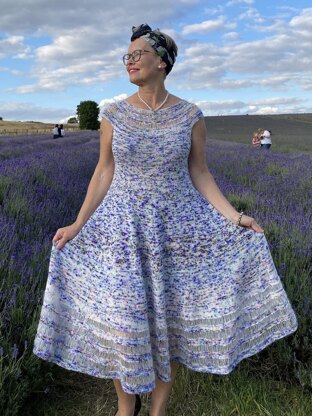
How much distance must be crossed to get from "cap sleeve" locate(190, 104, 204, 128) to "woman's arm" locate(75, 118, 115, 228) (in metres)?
0.37

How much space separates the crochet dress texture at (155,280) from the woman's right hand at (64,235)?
0.02 meters

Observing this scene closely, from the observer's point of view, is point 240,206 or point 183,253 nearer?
point 183,253

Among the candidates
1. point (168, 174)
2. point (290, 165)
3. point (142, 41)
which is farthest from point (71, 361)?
point (290, 165)

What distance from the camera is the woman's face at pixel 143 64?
81.0 inches

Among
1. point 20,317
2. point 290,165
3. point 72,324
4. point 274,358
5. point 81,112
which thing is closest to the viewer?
point 72,324

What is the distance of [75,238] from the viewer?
6.57 ft

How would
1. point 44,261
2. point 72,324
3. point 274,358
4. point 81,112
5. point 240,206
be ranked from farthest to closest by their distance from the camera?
point 81,112, point 240,206, point 44,261, point 274,358, point 72,324

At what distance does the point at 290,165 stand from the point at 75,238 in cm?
773

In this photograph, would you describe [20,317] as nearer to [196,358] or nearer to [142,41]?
[196,358]

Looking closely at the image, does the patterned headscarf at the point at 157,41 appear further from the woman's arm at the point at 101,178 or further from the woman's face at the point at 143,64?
the woman's arm at the point at 101,178

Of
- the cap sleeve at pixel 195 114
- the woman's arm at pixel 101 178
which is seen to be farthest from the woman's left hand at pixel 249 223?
the woman's arm at pixel 101 178

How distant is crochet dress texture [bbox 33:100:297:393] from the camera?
1.89m

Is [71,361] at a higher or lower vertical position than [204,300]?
lower

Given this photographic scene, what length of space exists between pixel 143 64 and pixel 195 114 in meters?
0.32
